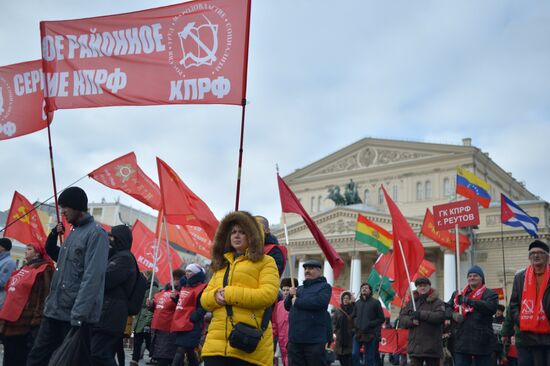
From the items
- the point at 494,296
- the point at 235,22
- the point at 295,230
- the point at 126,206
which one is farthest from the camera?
the point at 126,206

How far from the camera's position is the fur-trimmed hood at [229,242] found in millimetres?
4004

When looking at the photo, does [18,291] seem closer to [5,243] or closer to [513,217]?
[5,243]

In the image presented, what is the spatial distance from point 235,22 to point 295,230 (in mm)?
39011

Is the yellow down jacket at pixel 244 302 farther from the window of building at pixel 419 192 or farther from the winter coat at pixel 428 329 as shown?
the window of building at pixel 419 192

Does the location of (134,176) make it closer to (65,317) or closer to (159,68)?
(159,68)

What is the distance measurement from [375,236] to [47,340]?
1694cm

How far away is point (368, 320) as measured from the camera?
996 cm

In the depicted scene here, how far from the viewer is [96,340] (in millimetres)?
4926

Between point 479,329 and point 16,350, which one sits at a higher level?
point 479,329

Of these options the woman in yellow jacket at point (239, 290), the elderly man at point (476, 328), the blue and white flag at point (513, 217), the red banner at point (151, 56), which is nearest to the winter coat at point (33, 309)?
the red banner at point (151, 56)

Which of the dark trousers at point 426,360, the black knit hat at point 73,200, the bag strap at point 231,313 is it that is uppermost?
the black knit hat at point 73,200

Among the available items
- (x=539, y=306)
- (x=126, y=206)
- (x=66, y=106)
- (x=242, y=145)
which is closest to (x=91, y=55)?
(x=66, y=106)

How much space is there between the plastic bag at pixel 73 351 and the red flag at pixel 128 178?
648 centimetres

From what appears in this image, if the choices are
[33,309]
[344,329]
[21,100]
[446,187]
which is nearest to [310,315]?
[33,309]
